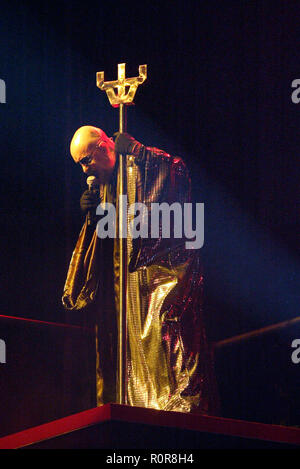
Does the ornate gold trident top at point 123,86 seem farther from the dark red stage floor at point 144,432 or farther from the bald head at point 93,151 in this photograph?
the dark red stage floor at point 144,432

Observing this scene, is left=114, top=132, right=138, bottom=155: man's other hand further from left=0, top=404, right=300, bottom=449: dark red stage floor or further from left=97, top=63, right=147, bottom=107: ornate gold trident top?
left=0, top=404, right=300, bottom=449: dark red stage floor

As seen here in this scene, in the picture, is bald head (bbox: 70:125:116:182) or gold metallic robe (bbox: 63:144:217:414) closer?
gold metallic robe (bbox: 63:144:217:414)

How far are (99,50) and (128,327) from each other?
4.14 feet

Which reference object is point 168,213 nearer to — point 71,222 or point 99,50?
point 71,222

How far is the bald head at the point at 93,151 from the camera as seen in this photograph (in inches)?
106

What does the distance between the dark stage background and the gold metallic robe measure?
1.54 feet

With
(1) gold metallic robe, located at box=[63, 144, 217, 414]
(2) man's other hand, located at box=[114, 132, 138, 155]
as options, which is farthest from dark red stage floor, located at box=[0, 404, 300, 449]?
(2) man's other hand, located at box=[114, 132, 138, 155]

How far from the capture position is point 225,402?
308cm

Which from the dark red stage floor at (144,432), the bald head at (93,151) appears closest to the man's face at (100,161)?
the bald head at (93,151)

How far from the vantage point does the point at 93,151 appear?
8.82 ft

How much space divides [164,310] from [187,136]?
2.86 ft

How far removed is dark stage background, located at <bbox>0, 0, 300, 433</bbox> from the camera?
2960 millimetres

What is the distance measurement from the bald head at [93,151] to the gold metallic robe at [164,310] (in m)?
0.12

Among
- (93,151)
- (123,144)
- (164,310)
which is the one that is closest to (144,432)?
(164,310)
